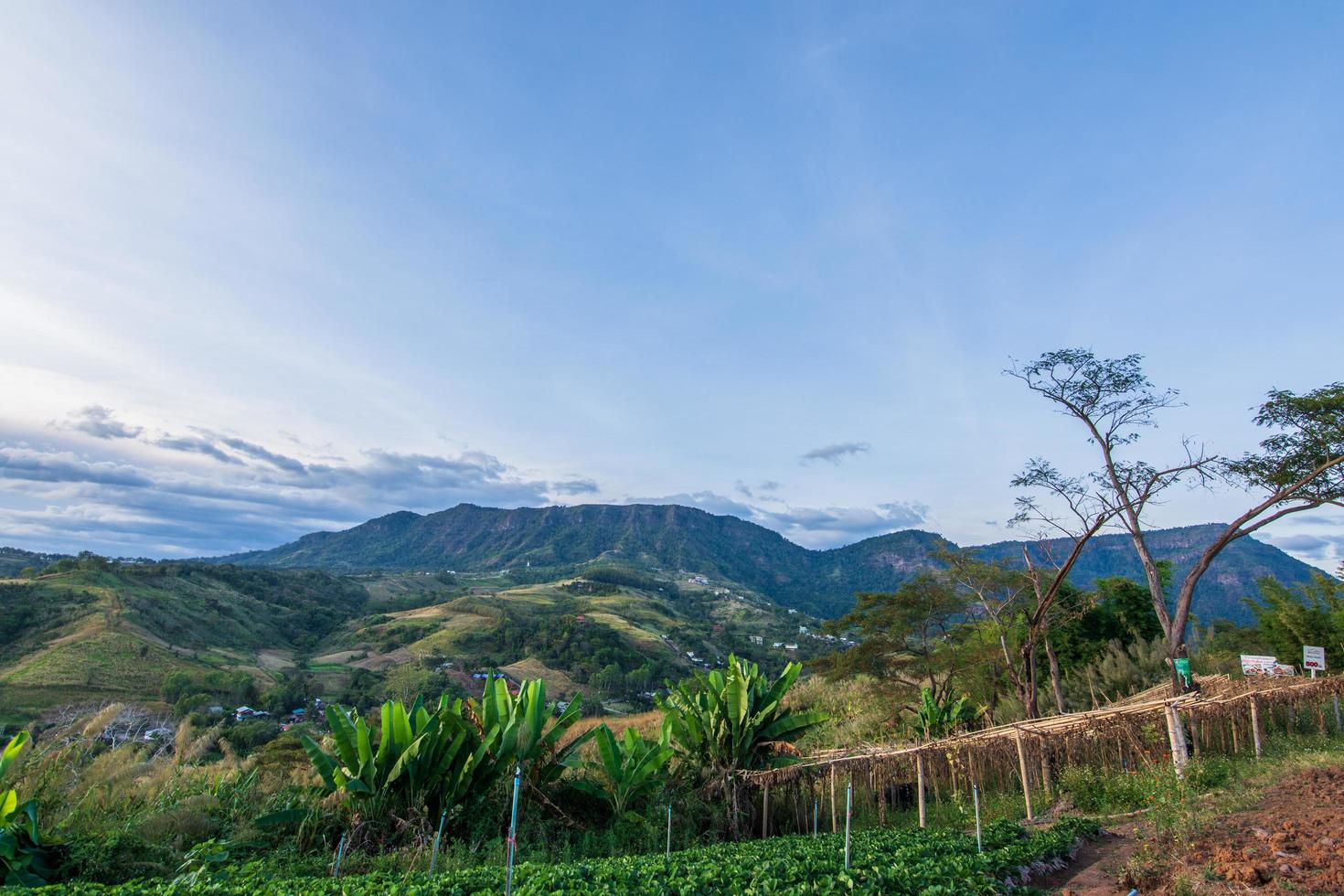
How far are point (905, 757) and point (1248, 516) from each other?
843 centimetres

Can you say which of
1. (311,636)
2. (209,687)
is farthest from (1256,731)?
(311,636)

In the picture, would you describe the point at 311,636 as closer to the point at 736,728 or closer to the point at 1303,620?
the point at 736,728

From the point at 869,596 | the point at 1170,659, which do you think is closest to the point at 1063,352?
the point at 1170,659

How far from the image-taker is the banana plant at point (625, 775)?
32.6ft

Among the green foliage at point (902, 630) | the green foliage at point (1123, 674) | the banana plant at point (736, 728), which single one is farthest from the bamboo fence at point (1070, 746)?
the green foliage at point (902, 630)

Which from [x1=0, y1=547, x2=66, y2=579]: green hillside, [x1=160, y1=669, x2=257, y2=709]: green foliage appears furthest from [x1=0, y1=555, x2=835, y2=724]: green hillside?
[x1=0, y1=547, x2=66, y2=579]: green hillside

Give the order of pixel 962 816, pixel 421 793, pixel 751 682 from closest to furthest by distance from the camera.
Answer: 1. pixel 421 793
2. pixel 962 816
3. pixel 751 682

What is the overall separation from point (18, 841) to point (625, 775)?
272 inches

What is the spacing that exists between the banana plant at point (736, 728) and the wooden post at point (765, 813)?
41 centimetres

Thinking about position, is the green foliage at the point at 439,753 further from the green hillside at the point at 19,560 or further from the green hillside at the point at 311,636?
the green hillside at the point at 19,560

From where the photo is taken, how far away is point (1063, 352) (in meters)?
14.7

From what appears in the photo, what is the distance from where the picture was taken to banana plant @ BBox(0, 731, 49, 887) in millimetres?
5305

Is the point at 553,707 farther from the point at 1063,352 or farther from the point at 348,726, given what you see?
the point at 1063,352

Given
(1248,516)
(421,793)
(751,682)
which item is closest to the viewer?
(421,793)
